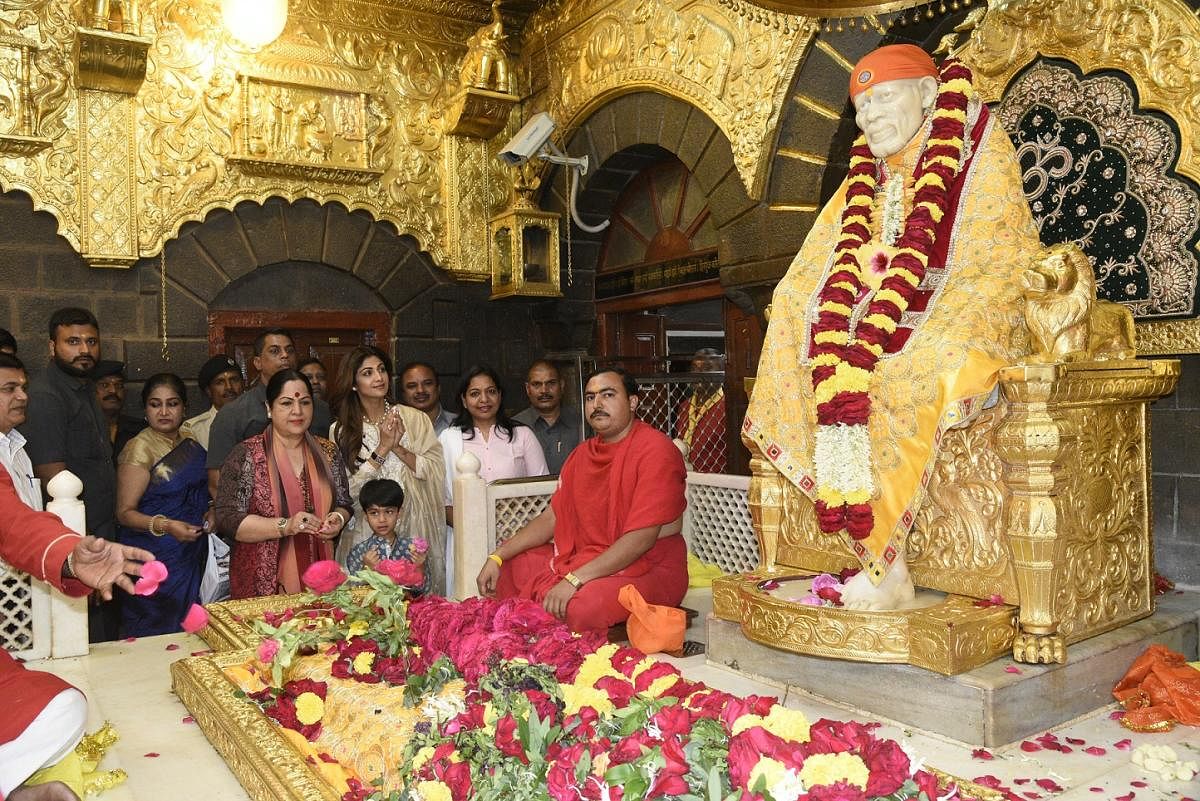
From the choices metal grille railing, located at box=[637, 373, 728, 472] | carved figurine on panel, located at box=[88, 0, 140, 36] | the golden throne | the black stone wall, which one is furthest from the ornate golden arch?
carved figurine on panel, located at box=[88, 0, 140, 36]

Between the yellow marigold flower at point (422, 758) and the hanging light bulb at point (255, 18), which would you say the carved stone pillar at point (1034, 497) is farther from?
the hanging light bulb at point (255, 18)

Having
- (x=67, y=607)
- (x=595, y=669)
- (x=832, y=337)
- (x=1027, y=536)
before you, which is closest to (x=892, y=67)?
(x=832, y=337)

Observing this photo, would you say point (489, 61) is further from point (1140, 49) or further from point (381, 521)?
point (1140, 49)

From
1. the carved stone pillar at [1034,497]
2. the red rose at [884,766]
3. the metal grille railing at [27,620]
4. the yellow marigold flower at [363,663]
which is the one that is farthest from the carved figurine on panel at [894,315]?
the metal grille railing at [27,620]

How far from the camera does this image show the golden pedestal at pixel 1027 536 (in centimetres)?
283

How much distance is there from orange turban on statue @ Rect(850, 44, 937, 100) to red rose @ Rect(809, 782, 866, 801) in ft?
8.31

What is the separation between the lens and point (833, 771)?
1.59 meters

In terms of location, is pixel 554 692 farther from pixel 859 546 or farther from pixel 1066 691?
pixel 1066 691

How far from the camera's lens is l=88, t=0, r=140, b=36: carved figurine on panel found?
5641mm

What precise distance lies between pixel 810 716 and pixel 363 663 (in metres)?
1.42

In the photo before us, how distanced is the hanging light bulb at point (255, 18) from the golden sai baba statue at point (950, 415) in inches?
157

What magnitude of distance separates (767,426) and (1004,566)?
0.96 metres

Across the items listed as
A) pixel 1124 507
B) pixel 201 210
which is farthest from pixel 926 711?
pixel 201 210

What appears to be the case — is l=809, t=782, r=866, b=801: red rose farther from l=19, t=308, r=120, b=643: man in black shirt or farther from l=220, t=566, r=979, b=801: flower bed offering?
l=19, t=308, r=120, b=643: man in black shirt
